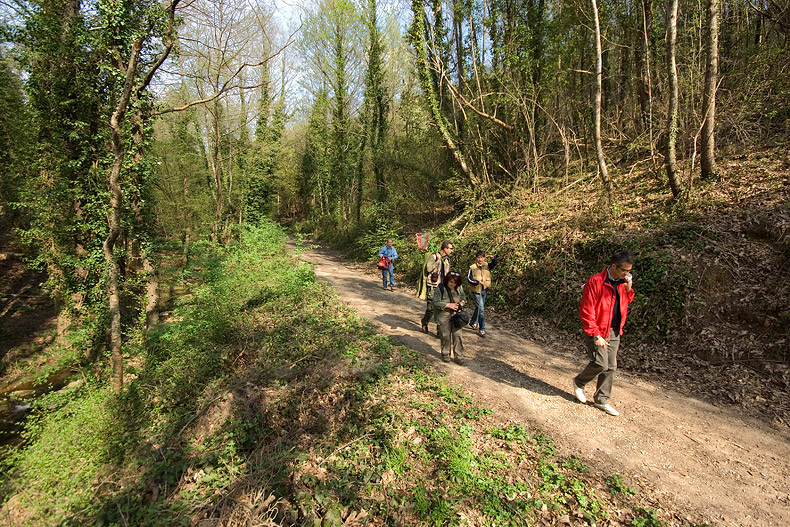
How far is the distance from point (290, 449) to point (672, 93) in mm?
11086

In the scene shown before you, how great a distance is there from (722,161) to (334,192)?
22987 millimetres

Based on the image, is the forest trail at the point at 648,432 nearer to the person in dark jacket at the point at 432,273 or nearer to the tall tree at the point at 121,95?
the person in dark jacket at the point at 432,273

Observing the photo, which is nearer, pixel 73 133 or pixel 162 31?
pixel 162 31

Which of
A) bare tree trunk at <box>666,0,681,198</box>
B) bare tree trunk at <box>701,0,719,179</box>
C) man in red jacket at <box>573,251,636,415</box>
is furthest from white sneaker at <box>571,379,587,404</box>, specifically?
bare tree trunk at <box>701,0,719,179</box>

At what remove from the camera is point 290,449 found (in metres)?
4.61

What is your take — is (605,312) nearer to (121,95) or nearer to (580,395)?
(580,395)

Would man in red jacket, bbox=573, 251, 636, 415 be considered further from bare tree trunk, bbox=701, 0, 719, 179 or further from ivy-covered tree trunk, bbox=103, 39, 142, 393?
ivy-covered tree trunk, bbox=103, 39, 142, 393

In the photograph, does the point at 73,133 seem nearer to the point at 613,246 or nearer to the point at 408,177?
the point at 408,177

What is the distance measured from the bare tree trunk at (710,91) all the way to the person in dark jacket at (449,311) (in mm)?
7228

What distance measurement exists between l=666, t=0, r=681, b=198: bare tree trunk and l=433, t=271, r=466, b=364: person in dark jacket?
6509 millimetres

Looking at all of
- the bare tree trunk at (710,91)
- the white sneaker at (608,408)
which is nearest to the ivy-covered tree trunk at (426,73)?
the bare tree trunk at (710,91)

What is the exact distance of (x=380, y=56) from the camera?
20406 mm

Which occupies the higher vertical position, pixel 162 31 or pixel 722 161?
pixel 162 31

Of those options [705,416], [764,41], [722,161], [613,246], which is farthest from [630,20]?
[705,416]
